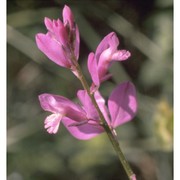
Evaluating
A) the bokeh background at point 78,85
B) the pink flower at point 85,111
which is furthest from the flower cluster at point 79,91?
the bokeh background at point 78,85

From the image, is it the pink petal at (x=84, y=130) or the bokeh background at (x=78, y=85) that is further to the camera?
the bokeh background at (x=78, y=85)

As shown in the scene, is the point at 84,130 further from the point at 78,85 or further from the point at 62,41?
the point at 78,85

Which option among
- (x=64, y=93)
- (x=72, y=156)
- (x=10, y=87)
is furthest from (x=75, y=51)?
(x=10, y=87)

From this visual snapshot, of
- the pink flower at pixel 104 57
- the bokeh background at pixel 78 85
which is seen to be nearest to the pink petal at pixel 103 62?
the pink flower at pixel 104 57

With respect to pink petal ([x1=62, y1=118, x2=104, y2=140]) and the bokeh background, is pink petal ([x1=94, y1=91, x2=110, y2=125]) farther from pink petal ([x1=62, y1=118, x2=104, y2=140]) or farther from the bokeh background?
the bokeh background

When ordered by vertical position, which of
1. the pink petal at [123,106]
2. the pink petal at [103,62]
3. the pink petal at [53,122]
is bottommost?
the pink petal at [53,122]

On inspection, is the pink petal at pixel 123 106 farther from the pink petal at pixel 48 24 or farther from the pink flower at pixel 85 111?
the pink petal at pixel 48 24

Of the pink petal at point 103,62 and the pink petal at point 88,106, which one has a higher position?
the pink petal at point 103,62
